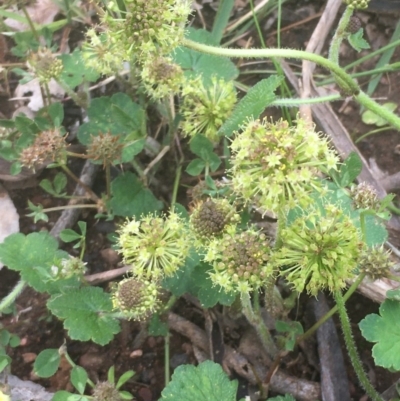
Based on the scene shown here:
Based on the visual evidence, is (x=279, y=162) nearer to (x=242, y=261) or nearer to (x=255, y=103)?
(x=242, y=261)

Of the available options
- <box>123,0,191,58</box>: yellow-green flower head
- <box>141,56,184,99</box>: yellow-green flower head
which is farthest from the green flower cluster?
<box>141,56,184,99</box>: yellow-green flower head

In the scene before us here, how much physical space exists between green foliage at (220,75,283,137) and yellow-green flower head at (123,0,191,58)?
14.3 inches

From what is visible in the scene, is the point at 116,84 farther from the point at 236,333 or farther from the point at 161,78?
the point at 236,333

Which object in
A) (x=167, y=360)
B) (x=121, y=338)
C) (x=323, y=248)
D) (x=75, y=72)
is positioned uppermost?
(x=323, y=248)

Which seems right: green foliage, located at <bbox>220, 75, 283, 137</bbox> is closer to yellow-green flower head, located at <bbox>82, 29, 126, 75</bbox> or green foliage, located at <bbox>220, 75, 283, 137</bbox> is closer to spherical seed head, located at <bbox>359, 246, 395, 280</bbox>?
spherical seed head, located at <bbox>359, 246, 395, 280</bbox>

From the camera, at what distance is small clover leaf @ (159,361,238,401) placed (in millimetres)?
2139

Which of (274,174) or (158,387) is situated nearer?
(274,174)

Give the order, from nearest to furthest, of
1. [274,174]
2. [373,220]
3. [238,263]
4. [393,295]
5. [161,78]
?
[274,174]
[238,263]
[393,295]
[373,220]
[161,78]

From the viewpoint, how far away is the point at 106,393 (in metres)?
2.27

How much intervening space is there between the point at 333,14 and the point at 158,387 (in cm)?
229

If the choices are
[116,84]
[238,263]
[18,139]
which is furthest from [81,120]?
[238,263]

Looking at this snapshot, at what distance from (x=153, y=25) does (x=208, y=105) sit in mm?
784

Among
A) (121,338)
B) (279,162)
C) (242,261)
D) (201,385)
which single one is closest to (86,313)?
(121,338)

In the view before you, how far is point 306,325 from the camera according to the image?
8.81ft
